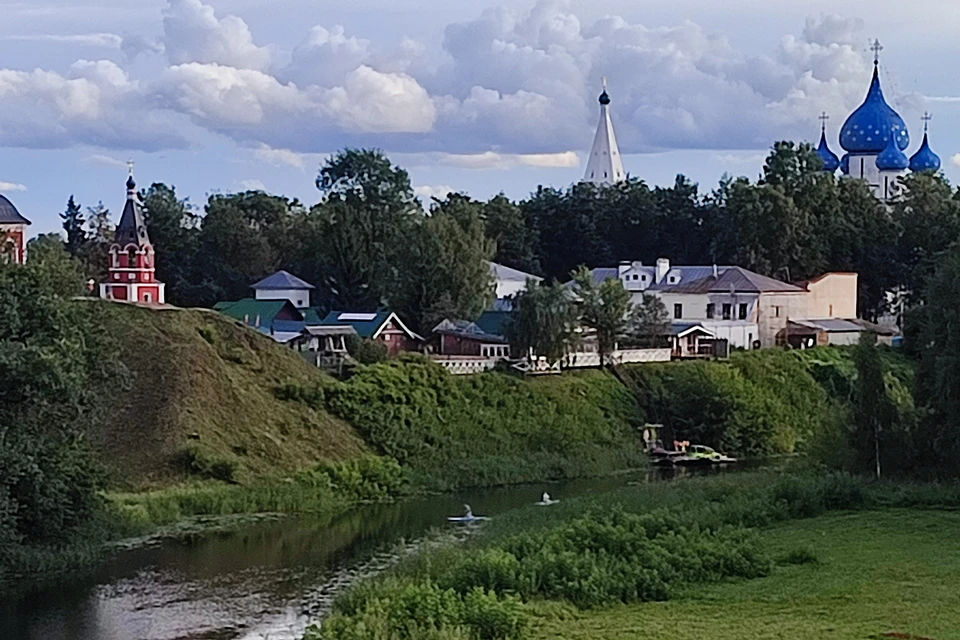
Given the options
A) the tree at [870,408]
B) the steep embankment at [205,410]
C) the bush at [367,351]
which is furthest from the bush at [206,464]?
the tree at [870,408]

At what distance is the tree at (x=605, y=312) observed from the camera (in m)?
55.8

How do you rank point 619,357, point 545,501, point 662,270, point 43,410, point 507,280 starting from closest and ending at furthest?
point 43,410, point 545,501, point 619,357, point 662,270, point 507,280

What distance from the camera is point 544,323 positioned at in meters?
52.9

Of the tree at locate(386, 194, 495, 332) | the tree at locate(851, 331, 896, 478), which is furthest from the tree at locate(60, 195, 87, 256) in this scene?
the tree at locate(851, 331, 896, 478)

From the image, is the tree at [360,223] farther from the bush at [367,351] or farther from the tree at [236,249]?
the bush at [367,351]

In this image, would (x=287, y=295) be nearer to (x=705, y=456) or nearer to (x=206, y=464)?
(x=705, y=456)

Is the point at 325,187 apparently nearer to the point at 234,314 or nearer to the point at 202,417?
the point at 234,314

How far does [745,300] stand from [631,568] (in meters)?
40.9

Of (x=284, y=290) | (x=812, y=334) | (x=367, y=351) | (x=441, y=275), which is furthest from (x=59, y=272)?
(x=812, y=334)

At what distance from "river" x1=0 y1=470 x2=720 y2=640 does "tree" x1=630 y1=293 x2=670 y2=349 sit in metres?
21.1

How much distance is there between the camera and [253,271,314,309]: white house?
2692 inches

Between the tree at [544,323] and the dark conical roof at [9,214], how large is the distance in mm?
22854

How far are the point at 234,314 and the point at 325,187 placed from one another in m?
8.15

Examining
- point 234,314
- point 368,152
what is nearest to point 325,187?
point 368,152
